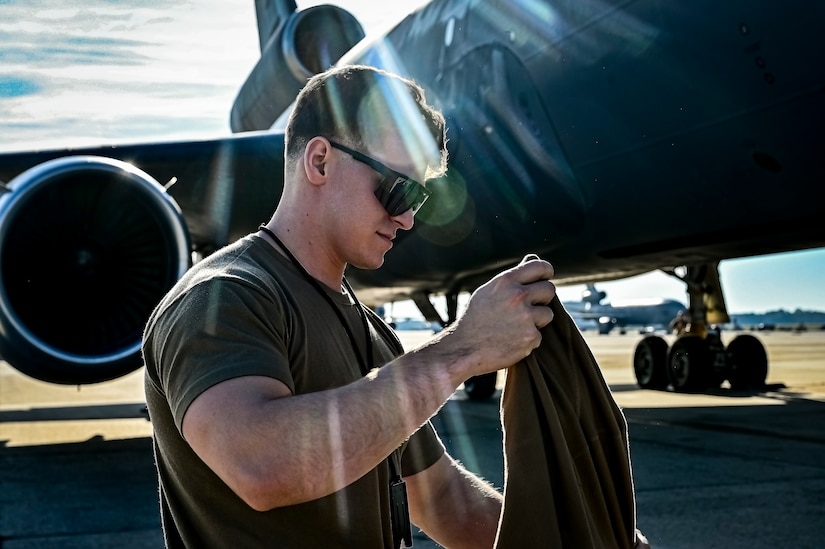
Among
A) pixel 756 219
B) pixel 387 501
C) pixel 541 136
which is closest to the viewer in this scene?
pixel 387 501

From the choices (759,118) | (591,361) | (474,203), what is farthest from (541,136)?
(591,361)

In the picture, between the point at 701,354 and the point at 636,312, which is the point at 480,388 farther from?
the point at 636,312

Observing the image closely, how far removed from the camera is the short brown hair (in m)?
1.34

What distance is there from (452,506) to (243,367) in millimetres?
682

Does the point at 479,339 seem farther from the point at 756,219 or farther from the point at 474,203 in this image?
the point at 474,203

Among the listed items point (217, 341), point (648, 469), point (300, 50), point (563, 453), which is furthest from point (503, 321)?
point (300, 50)

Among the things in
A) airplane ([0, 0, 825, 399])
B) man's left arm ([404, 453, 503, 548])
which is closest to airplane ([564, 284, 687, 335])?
airplane ([0, 0, 825, 399])

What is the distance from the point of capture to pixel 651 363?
1072 cm

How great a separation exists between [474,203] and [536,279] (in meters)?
5.32

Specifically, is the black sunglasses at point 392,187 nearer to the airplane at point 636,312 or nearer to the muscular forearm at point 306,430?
the muscular forearm at point 306,430

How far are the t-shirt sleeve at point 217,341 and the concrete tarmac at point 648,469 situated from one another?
252cm

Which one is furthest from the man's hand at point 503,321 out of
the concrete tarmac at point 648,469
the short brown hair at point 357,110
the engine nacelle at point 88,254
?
the engine nacelle at point 88,254

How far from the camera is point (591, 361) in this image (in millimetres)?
1452

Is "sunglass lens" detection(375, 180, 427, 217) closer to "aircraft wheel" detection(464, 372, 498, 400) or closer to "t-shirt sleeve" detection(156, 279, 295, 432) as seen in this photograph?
"t-shirt sleeve" detection(156, 279, 295, 432)
